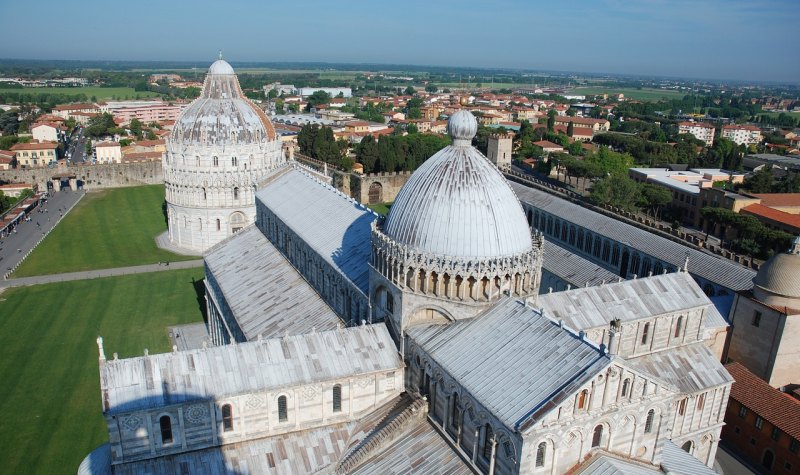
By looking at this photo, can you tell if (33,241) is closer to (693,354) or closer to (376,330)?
(376,330)

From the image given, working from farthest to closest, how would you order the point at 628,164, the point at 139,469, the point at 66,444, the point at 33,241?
1. the point at 628,164
2. the point at 33,241
3. the point at 66,444
4. the point at 139,469

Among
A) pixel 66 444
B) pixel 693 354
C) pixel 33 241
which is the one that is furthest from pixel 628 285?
pixel 33 241

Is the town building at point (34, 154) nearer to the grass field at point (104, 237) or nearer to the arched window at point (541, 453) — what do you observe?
the grass field at point (104, 237)

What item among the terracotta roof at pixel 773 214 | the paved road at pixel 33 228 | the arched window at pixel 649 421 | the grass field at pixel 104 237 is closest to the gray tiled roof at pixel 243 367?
the arched window at pixel 649 421

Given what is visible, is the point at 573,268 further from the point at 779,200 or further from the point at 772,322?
the point at 779,200

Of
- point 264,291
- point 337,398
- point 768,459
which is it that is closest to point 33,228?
point 264,291

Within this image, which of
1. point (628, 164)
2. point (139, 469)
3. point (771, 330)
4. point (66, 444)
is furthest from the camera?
point (628, 164)
